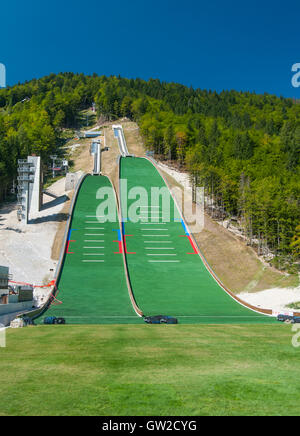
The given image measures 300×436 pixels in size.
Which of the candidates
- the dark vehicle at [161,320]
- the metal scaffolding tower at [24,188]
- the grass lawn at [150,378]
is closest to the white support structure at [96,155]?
the metal scaffolding tower at [24,188]

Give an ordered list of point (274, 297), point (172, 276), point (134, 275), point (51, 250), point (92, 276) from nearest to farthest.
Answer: point (274, 297)
point (92, 276)
point (134, 275)
point (172, 276)
point (51, 250)

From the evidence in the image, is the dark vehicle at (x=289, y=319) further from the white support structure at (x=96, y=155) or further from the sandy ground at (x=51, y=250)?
the white support structure at (x=96, y=155)

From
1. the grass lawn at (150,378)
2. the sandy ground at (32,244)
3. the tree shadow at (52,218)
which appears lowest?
the grass lawn at (150,378)

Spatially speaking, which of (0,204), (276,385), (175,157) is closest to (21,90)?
(175,157)

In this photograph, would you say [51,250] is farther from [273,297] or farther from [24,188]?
[273,297]

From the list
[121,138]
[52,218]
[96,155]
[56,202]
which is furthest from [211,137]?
[52,218]

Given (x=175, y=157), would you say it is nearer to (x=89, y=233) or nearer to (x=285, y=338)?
(x=89, y=233)
